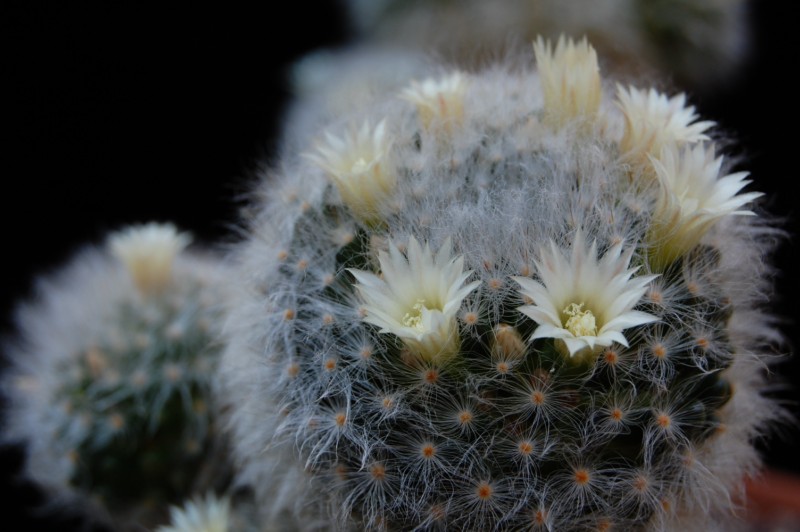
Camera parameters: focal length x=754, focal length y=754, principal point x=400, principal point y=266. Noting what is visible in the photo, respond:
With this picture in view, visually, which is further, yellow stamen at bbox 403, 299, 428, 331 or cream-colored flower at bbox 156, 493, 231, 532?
cream-colored flower at bbox 156, 493, 231, 532

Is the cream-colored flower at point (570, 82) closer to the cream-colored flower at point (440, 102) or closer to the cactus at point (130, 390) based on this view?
the cream-colored flower at point (440, 102)

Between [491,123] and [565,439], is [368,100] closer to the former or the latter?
[491,123]

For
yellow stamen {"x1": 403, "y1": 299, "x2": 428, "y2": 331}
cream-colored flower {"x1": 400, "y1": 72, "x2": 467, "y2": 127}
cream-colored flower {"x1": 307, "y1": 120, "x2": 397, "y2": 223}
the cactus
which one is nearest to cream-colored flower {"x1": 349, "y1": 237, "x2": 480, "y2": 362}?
yellow stamen {"x1": 403, "y1": 299, "x2": 428, "y2": 331}

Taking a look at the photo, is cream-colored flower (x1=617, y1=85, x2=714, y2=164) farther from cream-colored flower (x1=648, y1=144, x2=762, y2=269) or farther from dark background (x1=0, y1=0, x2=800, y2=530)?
dark background (x1=0, y1=0, x2=800, y2=530)

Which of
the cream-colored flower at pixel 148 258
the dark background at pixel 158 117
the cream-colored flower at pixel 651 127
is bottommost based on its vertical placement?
the cream-colored flower at pixel 651 127

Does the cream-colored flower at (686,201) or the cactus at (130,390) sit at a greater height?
the cactus at (130,390)

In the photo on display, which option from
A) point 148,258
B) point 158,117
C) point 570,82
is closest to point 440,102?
point 570,82

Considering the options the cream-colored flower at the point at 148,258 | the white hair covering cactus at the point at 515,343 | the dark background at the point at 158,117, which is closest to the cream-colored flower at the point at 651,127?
the white hair covering cactus at the point at 515,343

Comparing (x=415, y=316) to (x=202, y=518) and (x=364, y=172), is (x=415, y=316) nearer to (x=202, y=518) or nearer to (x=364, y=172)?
(x=364, y=172)
